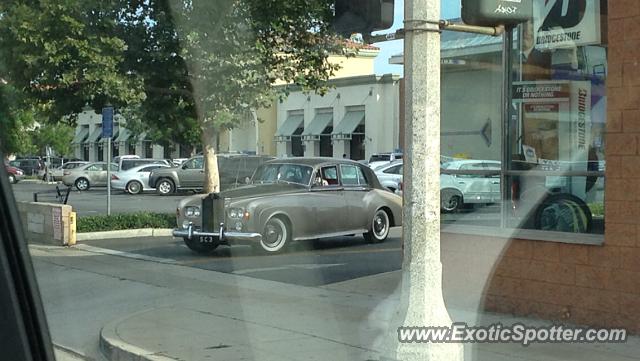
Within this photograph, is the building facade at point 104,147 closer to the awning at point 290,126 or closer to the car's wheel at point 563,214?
the awning at point 290,126

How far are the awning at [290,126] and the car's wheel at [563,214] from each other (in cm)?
3651

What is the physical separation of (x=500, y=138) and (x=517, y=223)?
0.96 metres

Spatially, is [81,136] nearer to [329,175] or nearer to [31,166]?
[31,166]

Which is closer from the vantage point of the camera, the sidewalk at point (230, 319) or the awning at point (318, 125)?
the sidewalk at point (230, 319)

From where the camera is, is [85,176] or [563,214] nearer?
[563,214]

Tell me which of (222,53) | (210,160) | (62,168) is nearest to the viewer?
(222,53)

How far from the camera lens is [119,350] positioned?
6.63 m

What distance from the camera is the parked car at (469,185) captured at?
8164 millimetres

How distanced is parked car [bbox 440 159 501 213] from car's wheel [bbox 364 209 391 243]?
17.7ft

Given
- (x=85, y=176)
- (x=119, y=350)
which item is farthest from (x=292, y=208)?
(x=85, y=176)

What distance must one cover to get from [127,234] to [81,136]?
136ft

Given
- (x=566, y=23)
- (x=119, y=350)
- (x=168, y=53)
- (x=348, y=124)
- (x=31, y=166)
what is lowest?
(x=119, y=350)

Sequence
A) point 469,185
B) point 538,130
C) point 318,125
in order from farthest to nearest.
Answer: point 318,125, point 469,185, point 538,130

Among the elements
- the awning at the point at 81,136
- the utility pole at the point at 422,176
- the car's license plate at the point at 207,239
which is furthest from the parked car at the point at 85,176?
the utility pole at the point at 422,176
